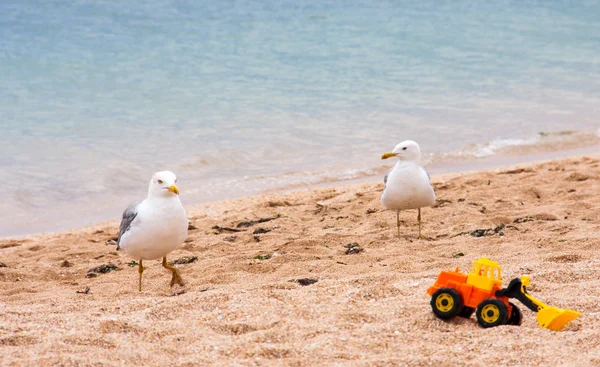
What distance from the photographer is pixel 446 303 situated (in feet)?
13.4

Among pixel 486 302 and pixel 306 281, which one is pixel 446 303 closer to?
pixel 486 302

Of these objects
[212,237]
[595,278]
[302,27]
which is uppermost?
[302,27]

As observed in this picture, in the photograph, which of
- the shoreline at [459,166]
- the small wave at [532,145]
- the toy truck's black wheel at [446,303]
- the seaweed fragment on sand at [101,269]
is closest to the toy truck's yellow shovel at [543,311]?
the toy truck's black wheel at [446,303]

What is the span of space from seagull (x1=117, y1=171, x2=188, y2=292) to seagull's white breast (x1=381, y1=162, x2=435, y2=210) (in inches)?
85.3

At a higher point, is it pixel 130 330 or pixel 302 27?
pixel 302 27

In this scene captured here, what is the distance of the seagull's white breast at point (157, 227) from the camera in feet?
17.8

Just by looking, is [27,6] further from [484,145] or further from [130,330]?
[130,330]

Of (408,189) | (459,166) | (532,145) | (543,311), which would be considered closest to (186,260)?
A: (408,189)

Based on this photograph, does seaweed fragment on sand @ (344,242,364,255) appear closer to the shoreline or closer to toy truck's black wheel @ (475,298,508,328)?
toy truck's black wheel @ (475,298,508,328)

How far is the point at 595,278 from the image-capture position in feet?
15.8

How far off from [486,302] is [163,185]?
246 cm

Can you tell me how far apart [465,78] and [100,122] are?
767 centimetres

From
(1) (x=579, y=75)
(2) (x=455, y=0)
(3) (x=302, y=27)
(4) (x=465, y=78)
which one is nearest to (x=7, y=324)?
(4) (x=465, y=78)

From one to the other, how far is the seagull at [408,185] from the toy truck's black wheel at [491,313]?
2.74 m
